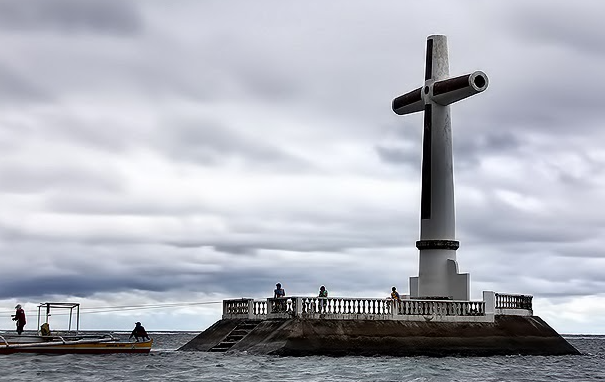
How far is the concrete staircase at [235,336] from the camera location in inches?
2175

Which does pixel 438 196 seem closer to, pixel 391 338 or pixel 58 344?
pixel 391 338

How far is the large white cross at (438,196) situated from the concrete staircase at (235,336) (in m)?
10.6

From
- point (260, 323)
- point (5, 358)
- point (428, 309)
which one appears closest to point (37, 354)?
point (5, 358)

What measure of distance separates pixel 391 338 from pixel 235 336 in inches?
354

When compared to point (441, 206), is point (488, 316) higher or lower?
lower

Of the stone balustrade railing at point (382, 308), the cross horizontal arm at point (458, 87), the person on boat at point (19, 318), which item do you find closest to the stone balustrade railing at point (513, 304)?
the stone balustrade railing at point (382, 308)

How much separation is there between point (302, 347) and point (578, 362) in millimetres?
16966

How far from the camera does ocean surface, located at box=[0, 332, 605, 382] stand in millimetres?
41250

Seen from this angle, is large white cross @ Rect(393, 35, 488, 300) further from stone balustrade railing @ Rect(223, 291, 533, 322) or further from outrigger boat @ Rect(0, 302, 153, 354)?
outrigger boat @ Rect(0, 302, 153, 354)

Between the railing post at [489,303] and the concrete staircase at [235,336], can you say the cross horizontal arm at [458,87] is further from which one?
the concrete staircase at [235,336]

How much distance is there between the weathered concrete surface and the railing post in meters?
0.57

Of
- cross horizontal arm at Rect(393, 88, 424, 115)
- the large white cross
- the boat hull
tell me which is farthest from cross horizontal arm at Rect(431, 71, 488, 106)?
the boat hull

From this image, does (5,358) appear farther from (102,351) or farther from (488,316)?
(488,316)

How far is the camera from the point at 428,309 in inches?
2180
